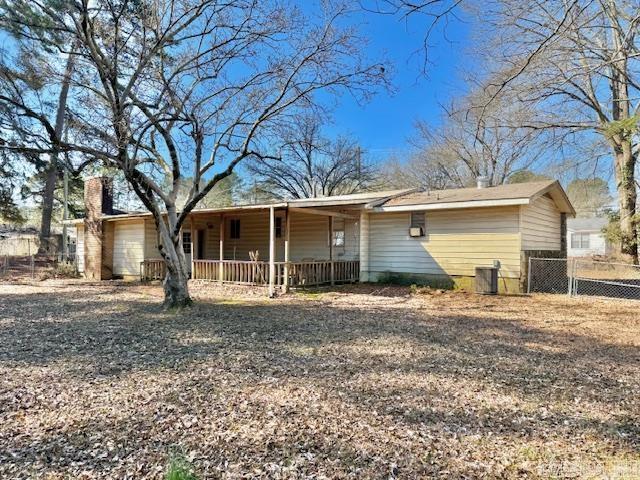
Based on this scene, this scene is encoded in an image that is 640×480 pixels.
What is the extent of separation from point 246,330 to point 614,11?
7.66 metres

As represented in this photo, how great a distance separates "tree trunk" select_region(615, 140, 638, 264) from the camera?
15.4 metres

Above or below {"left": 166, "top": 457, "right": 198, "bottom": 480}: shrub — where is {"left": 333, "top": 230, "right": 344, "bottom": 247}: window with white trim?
above

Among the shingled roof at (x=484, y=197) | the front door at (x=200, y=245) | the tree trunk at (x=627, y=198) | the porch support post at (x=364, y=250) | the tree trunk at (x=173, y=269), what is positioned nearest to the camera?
the tree trunk at (x=173, y=269)

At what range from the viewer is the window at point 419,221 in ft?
42.6

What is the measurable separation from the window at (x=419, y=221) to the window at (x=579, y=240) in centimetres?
2694

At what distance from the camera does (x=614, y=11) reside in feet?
20.7

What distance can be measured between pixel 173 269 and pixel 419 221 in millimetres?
7756

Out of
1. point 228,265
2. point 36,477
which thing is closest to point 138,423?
point 36,477

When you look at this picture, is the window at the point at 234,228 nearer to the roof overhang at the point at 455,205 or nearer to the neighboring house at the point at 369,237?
the neighboring house at the point at 369,237

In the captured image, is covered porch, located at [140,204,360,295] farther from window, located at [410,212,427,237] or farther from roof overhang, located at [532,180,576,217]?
roof overhang, located at [532,180,576,217]

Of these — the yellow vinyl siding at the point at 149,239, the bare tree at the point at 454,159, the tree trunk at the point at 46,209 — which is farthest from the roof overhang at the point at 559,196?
the tree trunk at the point at 46,209

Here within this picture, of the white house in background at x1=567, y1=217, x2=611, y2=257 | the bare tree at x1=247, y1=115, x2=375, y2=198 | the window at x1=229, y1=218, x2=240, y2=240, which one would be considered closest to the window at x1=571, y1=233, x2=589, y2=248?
the white house in background at x1=567, y1=217, x2=611, y2=257

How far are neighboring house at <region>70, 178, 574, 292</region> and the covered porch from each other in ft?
0.13

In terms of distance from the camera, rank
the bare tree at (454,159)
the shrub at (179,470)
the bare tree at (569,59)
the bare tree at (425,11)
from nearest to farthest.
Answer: the shrub at (179,470)
the bare tree at (425,11)
the bare tree at (569,59)
the bare tree at (454,159)
